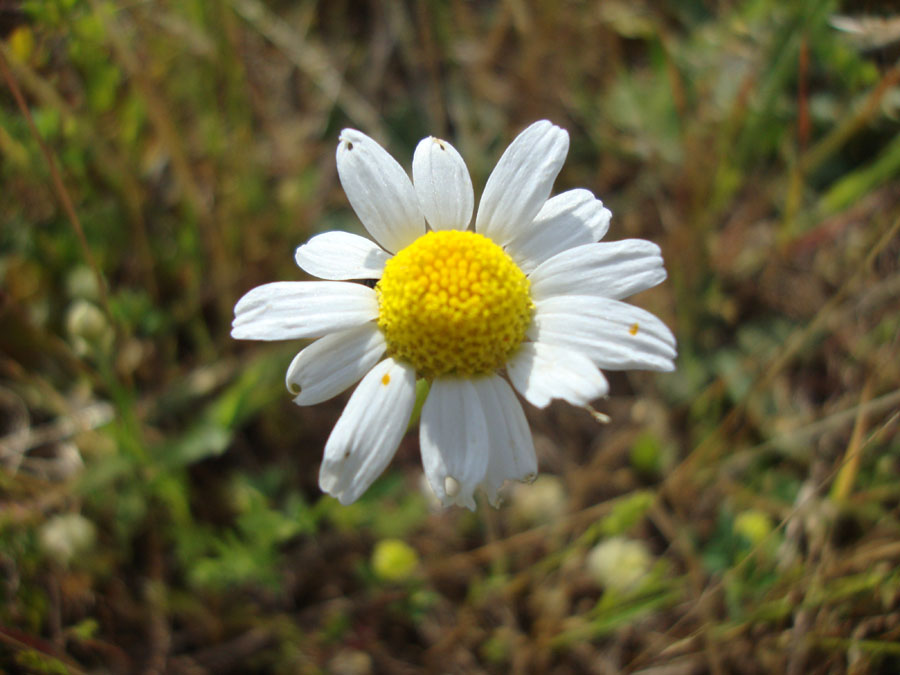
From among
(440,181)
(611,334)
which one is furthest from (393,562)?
(440,181)

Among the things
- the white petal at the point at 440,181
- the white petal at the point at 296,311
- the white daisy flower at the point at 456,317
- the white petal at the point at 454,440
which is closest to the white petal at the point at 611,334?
the white daisy flower at the point at 456,317

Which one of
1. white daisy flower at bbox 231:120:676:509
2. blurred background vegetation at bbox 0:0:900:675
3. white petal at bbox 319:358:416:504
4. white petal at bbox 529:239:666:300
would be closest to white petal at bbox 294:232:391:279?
white daisy flower at bbox 231:120:676:509

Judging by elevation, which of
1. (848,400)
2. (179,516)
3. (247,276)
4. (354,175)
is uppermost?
(247,276)

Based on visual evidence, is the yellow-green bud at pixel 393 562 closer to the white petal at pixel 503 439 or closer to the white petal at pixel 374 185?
the white petal at pixel 503 439

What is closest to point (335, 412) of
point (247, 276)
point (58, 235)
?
point (247, 276)

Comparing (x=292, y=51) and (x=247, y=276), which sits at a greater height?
(x=292, y=51)

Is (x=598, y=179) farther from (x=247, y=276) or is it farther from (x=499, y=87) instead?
(x=247, y=276)
